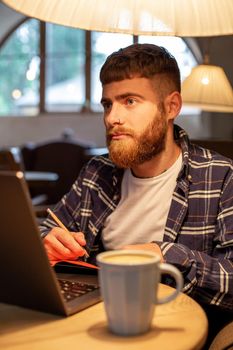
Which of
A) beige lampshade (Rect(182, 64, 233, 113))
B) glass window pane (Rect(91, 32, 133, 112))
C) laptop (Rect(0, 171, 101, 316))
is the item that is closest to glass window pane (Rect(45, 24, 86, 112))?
glass window pane (Rect(91, 32, 133, 112))

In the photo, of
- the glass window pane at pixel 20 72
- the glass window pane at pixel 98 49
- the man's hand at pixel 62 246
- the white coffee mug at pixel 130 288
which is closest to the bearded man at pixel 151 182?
the man's hand at pixel 62 246

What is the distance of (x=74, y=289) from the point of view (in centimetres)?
98

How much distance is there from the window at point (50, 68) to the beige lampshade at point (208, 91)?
5.20 metres

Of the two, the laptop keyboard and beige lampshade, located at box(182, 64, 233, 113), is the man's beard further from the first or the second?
beige lampshade, located at box(182, 64, 233, 113)

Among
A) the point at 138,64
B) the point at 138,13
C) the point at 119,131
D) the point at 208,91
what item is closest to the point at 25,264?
the point at 138,13

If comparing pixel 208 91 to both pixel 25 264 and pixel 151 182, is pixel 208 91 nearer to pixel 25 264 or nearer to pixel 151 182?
pixel 151 182

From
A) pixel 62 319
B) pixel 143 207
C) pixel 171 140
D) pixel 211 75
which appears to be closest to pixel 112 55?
pixel 171 140

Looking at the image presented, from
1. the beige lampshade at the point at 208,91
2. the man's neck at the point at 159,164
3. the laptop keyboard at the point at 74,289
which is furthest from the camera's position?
the beige lampshade at the point at 208,91

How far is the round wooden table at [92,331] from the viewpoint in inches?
30.0

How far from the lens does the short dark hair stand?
143 cm

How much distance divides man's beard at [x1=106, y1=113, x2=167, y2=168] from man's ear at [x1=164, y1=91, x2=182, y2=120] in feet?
0.13

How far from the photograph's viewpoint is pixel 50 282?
807mm

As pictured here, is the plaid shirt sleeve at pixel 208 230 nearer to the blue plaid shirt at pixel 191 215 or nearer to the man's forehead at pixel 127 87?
the blue plaid shirt at pixel 191 215

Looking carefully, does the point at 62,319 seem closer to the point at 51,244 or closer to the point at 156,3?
the point at 51,244
